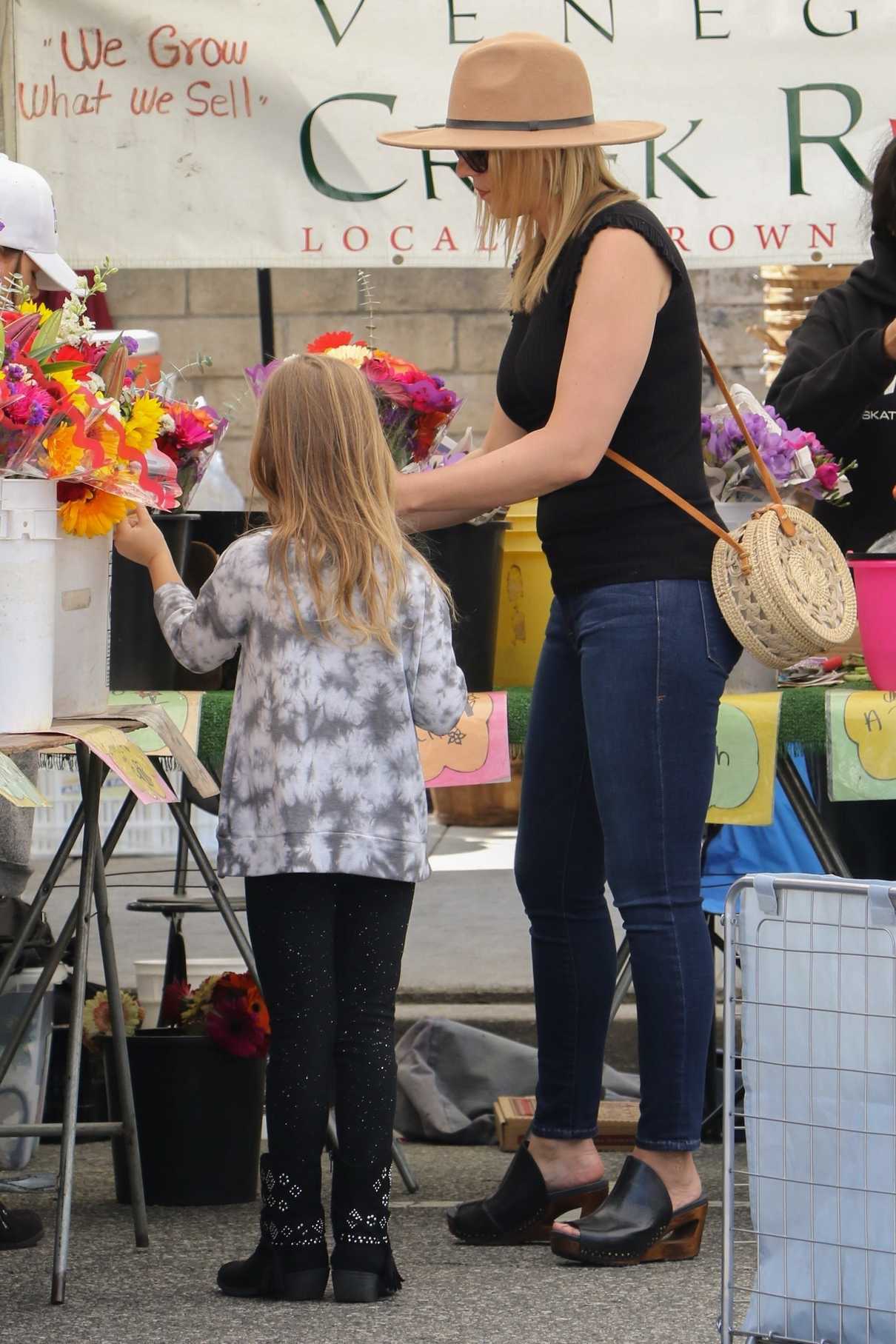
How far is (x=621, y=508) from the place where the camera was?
8.94ft

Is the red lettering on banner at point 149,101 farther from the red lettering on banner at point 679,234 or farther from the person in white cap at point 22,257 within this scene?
→ the red lettering on banner at point 679,234

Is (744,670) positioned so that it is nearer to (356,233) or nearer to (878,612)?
(878,612)

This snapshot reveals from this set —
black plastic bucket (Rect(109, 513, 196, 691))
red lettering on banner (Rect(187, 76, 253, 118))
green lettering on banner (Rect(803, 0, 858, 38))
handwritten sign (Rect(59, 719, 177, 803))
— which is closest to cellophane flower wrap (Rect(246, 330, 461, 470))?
black plastic bucket (Rect(109, 513, 196, 691))

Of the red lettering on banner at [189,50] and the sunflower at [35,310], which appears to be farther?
the red lettering on banner at [189,50]

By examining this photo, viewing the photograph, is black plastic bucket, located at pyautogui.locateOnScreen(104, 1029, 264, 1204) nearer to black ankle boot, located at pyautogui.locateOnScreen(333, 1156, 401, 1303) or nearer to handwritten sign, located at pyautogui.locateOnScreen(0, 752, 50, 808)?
black ankle boot, located at pyautogui.locateOnScreen(333, 1156, 401, 1303)

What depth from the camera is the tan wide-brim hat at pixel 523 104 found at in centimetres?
270

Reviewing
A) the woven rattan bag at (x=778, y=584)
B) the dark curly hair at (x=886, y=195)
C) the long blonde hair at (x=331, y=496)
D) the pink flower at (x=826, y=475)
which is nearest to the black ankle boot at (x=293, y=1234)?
the long blonde hair at (x=331, y=496)

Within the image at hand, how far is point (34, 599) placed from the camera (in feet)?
8.09

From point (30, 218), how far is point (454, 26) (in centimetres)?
136

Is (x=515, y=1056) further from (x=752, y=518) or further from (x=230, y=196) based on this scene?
(x=230, y=196)

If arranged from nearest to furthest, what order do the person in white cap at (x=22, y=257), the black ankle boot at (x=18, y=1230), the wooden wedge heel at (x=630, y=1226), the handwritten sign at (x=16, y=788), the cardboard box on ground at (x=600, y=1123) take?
the handwritten sign at (x=16, y=788) < the wooden wedge heel at (x=630, y=1226) < the black ankle boot at (x=18, y=1230) < the person in white cap at (x=22, y=257) < the cardboard box on ground at (x=600, y=1123)

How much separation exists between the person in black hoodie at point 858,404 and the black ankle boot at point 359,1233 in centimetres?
125

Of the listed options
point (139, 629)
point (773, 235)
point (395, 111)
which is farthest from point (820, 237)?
point (139, 629)

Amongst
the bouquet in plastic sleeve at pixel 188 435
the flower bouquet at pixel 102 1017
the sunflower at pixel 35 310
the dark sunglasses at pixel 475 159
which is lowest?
the flower bouquet at pixel 102 1017
